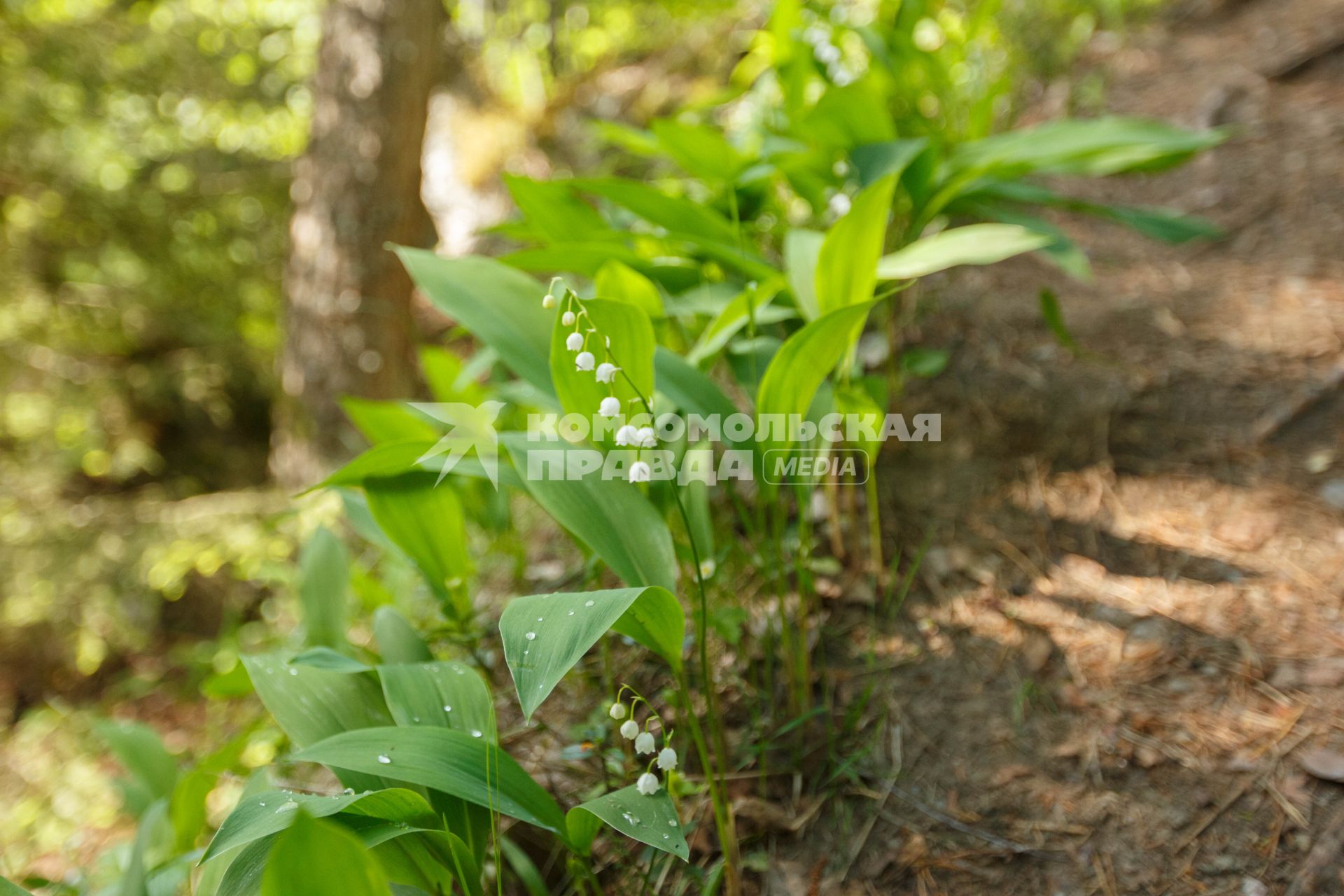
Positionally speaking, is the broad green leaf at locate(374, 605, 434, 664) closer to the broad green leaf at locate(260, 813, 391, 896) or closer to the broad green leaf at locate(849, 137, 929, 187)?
the broad green leaf at locate(260, 813, 391, 896)

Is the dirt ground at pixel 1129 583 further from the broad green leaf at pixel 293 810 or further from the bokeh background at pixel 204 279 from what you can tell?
the broad green leaf at pixel 293 810

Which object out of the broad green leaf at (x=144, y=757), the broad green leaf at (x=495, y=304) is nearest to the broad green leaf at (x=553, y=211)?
the broad green leaf at (x=495, y=304)

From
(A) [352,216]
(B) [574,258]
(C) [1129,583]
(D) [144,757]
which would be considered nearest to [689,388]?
(B) [574,258]

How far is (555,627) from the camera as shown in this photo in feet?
2.42

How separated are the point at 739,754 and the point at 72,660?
403 centimetres

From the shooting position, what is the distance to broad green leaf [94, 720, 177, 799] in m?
1.47

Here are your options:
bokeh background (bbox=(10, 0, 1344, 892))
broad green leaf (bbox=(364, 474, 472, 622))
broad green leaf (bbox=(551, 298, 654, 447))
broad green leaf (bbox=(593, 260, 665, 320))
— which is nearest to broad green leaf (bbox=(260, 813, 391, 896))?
broad green leaf (bbox=(551, 298, 654, 447))

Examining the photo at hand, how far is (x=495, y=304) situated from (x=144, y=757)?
117 cm

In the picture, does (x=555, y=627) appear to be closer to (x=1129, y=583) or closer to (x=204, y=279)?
(x=1129, y=583)

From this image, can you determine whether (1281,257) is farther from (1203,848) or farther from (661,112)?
(661,112)

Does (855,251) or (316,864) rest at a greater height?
(855,251)

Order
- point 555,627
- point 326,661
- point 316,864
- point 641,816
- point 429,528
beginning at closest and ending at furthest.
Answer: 1. point 316,864
2. point 555,627
3. point 641,816
4. point 326,661
5. point 429,528

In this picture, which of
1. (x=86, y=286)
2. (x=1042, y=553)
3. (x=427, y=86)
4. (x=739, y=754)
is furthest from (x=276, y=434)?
(x=1042, y=553)

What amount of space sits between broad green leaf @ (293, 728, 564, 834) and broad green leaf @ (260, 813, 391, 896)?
0.72ft
